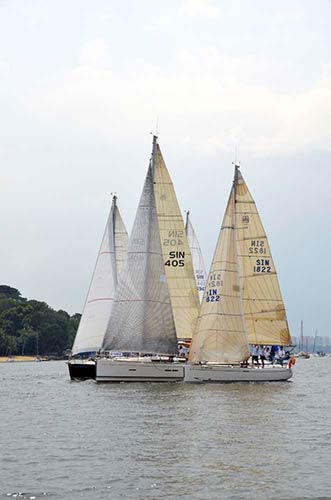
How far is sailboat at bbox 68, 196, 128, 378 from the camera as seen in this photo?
209 feet

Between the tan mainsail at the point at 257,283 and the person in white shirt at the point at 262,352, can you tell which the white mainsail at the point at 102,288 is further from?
the person in white shirt at the point at 262,352

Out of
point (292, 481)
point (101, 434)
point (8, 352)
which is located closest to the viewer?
point (292, 481)

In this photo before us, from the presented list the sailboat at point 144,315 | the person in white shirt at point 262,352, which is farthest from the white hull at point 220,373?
the person in white shirt at point 262,352

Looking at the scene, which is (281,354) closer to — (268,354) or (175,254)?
(268,354)

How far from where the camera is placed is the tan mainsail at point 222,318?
54.2m

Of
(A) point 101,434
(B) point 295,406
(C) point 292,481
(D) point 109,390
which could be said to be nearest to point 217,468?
(C) point 292,481

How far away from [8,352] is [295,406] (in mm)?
131654

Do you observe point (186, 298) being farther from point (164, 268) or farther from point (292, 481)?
point (292, 481)

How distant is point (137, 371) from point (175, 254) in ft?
31.8

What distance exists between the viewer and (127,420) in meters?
36.7

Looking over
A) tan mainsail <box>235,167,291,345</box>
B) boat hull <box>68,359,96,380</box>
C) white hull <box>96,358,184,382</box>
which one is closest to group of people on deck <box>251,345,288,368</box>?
tan mainsail <box>235,167,291,345</box>

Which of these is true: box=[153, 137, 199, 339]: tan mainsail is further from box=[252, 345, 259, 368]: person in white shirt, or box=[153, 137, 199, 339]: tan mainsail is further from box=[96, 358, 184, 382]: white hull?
box=[96, 358, 184, 382]: white hull

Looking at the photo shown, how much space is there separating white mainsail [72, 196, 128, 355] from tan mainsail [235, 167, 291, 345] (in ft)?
37.3

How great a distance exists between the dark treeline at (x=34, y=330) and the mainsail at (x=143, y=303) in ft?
375
